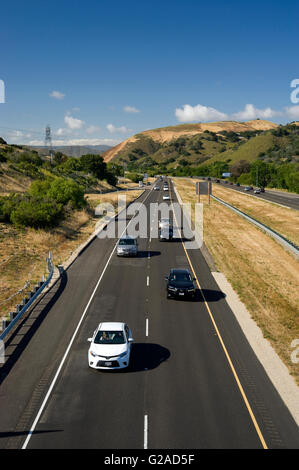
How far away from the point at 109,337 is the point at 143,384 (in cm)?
269

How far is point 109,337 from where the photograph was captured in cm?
1678

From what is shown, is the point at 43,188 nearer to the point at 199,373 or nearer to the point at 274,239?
the point at 274,239

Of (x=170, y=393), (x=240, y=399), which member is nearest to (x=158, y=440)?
(x=170, y=393)

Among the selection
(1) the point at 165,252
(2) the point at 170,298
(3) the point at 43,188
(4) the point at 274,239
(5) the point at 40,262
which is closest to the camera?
(2) the point at 170,298

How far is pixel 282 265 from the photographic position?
36.2 metres

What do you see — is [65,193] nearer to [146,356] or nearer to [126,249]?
[126,249]

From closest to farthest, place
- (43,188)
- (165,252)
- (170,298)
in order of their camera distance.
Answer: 1. (170,298)
2. (165,252)
3. (43,188)

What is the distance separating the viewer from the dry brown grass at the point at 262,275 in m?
21.0

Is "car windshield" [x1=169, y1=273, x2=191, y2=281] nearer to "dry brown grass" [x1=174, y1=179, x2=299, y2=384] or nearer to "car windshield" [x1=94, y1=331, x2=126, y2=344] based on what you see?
"dry brown grass" [x1=174, y1=179, x2=299, y2=384]

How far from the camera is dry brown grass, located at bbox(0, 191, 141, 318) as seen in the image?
2788cm

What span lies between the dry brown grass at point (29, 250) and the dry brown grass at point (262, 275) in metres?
14.5

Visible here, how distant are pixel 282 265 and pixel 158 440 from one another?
90.3 ft

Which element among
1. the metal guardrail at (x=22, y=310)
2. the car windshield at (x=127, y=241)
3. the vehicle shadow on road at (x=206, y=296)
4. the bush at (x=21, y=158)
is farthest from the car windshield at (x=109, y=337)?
the bush at (x=21, y=158)
